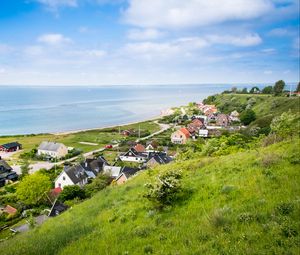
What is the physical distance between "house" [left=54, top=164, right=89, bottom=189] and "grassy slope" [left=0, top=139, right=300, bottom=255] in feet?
96.4

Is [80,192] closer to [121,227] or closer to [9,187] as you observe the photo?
[9,187]

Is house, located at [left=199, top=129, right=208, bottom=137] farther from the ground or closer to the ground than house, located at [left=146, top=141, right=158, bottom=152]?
farther from the ground

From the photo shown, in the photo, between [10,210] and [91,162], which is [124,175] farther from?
[91,162]

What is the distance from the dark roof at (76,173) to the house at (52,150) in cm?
2176

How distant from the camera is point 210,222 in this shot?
8305 millimetres

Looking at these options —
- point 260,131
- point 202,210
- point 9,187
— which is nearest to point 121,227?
point 202,210

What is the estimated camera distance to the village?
33594mm

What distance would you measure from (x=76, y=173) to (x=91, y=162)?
834 cm

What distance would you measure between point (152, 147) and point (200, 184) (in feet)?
191

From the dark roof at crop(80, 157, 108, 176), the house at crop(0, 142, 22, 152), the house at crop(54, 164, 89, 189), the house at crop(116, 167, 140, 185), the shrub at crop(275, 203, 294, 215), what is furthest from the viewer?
the house at crop(0, 142, 22, 152)

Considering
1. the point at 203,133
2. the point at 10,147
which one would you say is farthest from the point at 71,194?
the point at 203,133

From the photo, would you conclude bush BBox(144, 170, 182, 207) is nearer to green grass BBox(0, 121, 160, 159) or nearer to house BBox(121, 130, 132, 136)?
green grass BBox(0, 121, 160, 159)

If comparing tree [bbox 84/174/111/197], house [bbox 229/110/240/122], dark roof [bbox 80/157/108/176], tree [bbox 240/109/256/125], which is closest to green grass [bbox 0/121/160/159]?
dark roof [bbox 80/157/108/176]

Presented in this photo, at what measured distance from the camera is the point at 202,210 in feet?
33.4
